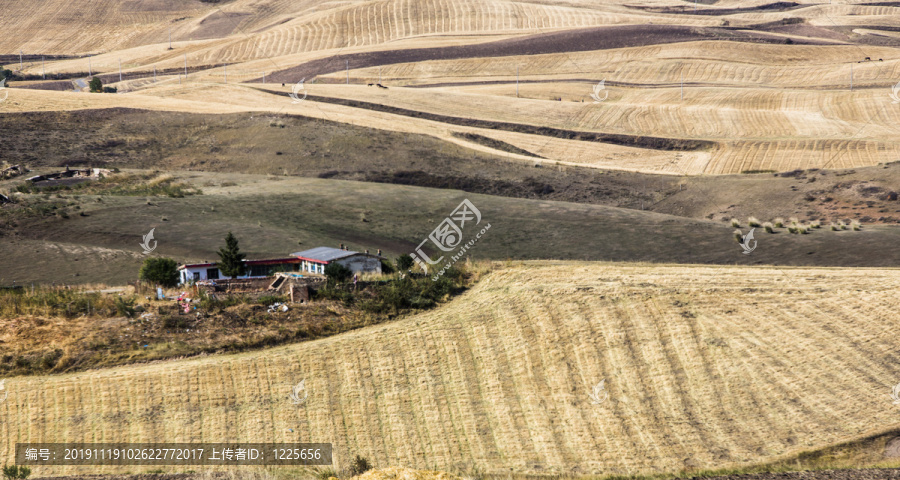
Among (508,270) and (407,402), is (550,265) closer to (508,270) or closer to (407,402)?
(508,270)

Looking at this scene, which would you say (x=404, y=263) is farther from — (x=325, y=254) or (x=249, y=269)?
(x=249, y=269)

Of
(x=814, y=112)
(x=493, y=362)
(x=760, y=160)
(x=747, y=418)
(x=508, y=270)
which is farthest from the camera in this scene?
(x=814, y=112)

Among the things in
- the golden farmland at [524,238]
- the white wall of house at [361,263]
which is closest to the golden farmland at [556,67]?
the golden farmland at [524,238]

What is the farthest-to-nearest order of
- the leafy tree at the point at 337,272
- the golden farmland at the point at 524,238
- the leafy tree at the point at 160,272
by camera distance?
the leafy tree at the point at 160,272
the leafy tree at the point at 337,272
the golden farmland at the point at 524,238

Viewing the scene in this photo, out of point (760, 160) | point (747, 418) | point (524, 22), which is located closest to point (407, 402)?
point (747, 418)

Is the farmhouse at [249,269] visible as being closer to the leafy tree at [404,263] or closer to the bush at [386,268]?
the bush at [386,268]

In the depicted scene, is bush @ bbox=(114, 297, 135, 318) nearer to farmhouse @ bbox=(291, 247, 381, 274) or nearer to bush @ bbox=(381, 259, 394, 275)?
farmhouse @ bbox=(291, 247, 381, 274)

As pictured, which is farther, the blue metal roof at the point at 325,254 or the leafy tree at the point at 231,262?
the blue metal roof at the point at 325,254
